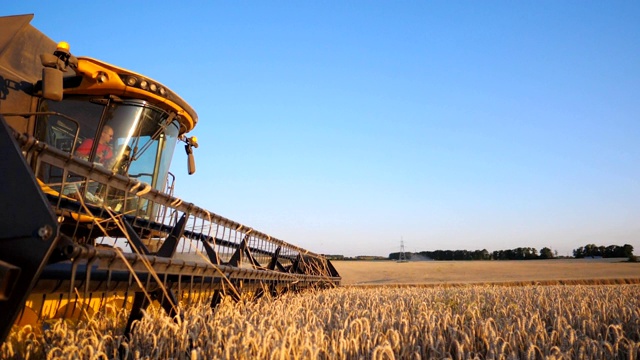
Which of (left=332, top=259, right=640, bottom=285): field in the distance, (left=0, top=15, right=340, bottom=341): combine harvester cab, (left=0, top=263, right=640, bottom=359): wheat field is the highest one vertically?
(left=0, top=15, right=340, bottom=341): combine harvester cab

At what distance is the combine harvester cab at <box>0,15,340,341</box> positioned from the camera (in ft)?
4.89

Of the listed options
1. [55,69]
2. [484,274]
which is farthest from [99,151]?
[484,274]

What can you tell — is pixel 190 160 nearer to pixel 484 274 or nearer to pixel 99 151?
pixel 99 151

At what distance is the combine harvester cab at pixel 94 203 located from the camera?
1.49m

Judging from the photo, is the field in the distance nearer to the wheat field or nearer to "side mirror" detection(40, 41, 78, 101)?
the wheat field

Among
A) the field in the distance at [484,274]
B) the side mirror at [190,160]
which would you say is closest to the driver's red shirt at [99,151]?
the side mirror at [190,160]

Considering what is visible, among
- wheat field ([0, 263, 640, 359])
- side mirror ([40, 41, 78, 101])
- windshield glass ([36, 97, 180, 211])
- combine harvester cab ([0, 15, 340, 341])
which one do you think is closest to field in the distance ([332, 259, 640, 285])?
combine harvester cab ([0, 15, 340, 341])

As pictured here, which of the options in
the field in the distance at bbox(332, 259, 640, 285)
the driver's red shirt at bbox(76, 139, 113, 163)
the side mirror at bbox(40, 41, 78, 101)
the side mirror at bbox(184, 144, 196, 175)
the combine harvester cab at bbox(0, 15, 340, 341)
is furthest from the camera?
the field in the distance at bbox(332, 259, 640, 285)

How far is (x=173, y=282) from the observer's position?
9.12 feet

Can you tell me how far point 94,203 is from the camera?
449cm

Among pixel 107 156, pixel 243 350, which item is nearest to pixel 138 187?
pixel 243 350

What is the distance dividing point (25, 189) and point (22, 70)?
174 inches

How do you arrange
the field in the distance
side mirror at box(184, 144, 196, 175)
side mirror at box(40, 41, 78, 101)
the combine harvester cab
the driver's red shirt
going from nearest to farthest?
the combine harvester cab, side mirror at box(40, 41, 78, 101), the driver's red shirt, side mirror at box(184, 144, 196, 175), the field in the distance

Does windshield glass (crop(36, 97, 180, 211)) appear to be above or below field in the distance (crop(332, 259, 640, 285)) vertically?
above
